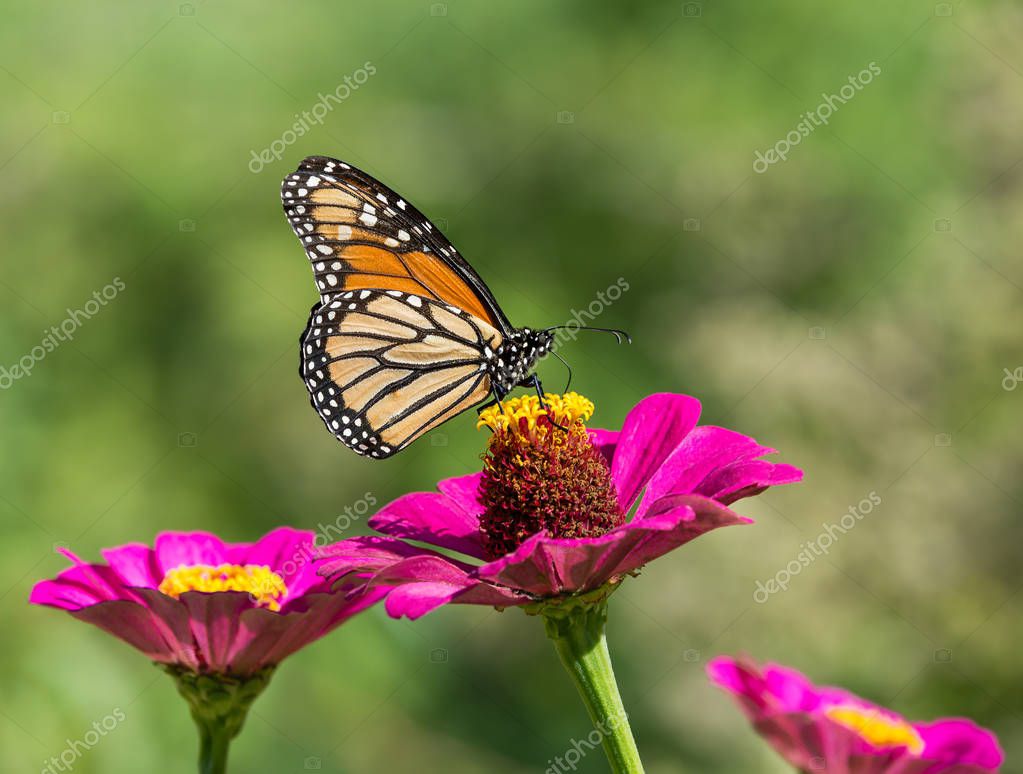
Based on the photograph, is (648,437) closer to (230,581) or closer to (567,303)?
(230,581)

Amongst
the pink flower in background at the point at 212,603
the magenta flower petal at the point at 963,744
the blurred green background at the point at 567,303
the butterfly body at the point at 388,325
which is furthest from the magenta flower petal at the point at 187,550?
the blurred green background at the point at 567,303

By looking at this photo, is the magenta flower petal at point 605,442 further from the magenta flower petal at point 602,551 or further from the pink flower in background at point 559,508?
the magenta flower petal at point 602,551

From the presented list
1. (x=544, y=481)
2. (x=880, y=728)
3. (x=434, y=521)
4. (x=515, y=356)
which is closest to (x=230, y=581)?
(x=434, y=521)

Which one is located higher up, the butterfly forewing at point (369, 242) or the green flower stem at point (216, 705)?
the butterfly forewing at point (369, 242)

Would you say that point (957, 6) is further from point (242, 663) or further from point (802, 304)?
point (242, 663)

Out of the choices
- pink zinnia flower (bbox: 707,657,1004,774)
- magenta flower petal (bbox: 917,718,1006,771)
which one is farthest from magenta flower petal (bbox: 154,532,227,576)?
magenta flower petal (bbox: 917,718,1006,771)

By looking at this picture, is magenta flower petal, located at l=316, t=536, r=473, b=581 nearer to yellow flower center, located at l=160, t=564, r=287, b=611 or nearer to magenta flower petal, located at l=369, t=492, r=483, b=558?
magenta flower petal, located at l=369, t=492, r=483, b=558
